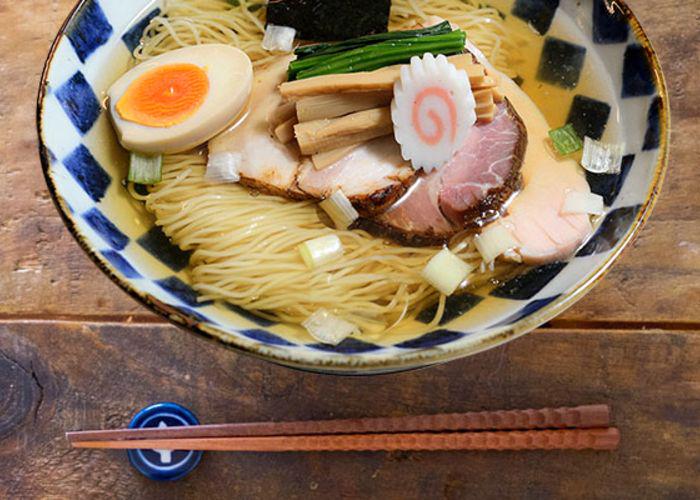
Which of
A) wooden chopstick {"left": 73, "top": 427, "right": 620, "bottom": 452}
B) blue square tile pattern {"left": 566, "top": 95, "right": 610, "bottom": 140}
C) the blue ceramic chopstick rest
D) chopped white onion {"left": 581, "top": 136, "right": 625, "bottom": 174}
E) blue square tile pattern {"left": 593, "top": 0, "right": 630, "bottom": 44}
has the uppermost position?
blue square tile pattern {"left": 593, "top": 0, "right": 630, "bottom": 44}

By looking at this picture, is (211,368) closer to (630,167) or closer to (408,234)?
(408,234)

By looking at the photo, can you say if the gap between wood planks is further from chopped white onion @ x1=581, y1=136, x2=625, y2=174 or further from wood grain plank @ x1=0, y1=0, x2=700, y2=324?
chopped white onion @ x1=581, y1=136, x2=625, y2=174

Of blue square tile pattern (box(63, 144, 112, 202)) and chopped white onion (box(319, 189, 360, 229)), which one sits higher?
blue square tile pattern (box(63, 144, 112, 202))

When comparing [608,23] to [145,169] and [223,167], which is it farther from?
[145,169]

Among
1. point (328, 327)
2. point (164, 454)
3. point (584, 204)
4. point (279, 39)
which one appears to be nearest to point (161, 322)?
point (164, 454)

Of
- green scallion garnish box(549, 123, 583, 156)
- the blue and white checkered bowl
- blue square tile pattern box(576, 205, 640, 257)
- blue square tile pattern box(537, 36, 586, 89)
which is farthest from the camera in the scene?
blue square tile pattern box(537, 36, 586, 89)

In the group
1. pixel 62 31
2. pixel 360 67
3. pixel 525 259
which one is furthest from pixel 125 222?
pixel 525 259

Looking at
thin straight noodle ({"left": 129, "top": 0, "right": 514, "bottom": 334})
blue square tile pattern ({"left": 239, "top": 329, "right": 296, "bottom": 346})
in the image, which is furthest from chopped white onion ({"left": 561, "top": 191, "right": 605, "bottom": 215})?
blue square tile pattern ({"left": 239, "top": 329, "right": 296, "bottom": 346})
